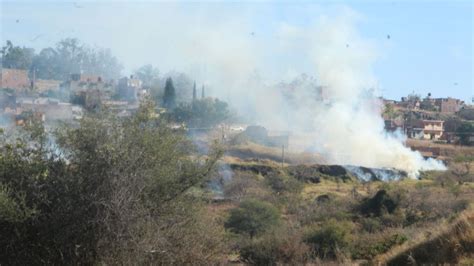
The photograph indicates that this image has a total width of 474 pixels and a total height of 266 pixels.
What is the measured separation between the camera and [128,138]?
1592cm

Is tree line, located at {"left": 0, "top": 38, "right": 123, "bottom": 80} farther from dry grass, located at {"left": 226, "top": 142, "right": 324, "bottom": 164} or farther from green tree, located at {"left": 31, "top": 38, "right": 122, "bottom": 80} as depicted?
dry grass, located at {"left": 226, "top": 142, "right": 324, "bottom": 164}

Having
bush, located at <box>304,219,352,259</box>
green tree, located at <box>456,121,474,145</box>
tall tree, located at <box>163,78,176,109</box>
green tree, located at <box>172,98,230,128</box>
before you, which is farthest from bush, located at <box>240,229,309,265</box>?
tall tree, located at <box>163,78,176,109</box>

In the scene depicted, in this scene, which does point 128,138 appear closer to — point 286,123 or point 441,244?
point 441,244

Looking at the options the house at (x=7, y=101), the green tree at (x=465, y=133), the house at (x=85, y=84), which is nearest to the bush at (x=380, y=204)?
the house at (x=7, y=101)

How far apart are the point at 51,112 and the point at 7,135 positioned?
3988 cm

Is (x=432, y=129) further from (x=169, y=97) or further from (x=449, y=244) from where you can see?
(x=449, y=244)

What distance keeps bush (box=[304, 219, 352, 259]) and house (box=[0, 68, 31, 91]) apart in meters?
64.5

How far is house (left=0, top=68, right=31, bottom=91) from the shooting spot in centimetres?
8500

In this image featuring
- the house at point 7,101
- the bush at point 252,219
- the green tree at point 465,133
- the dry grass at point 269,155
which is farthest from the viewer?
the green tree at point 465,133

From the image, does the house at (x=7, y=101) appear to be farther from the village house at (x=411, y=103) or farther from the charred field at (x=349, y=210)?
the village house at (x=411, y=103)

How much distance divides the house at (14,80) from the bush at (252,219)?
57.4 m

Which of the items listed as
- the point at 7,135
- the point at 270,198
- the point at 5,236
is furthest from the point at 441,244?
the point at 270,198

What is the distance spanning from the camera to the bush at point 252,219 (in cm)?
3219

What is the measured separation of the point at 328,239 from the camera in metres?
26.2
